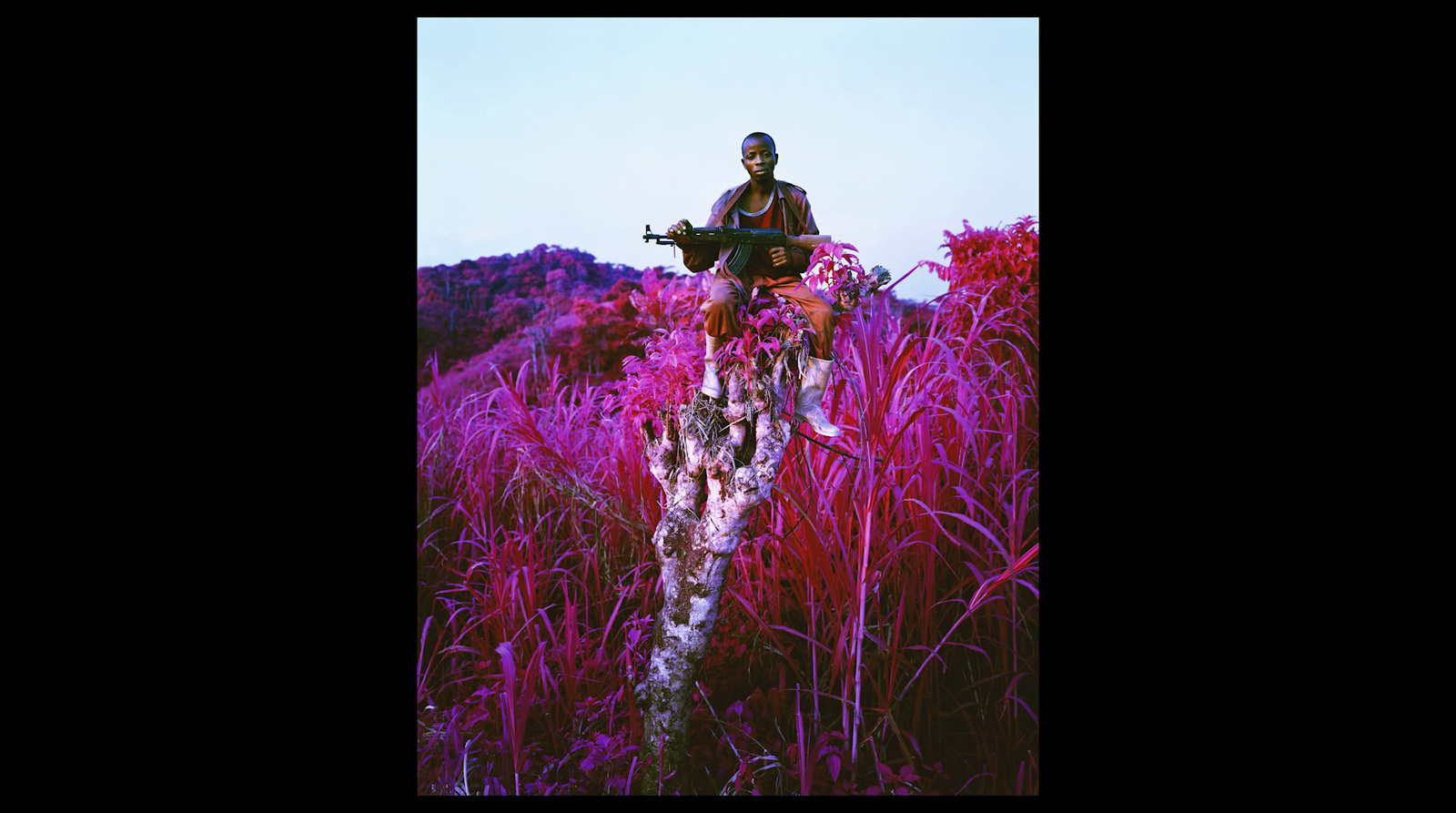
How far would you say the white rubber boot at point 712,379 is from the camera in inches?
92.9

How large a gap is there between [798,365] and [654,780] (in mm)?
1440

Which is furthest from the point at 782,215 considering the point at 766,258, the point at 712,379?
the point at 712,379

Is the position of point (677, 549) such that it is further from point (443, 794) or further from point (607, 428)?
point (443, 794)

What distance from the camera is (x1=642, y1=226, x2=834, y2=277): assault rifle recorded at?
2330 millimetres

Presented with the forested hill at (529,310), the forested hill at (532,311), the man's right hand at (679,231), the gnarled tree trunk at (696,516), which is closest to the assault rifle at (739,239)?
the man's right hand at (679,231)

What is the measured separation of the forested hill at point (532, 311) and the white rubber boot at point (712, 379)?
1.62ft

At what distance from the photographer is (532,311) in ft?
10.2

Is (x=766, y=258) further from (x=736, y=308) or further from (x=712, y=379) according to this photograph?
(x=712, y=379)

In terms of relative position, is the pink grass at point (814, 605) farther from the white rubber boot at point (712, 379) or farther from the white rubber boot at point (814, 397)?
the white rubber boot at point (814, 397)

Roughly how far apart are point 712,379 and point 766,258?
1.39ft

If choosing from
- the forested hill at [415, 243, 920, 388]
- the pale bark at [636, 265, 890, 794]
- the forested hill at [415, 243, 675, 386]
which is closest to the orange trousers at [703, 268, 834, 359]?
the pale bark at [636, 265, 890, 794]

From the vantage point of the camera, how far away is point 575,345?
3242mm

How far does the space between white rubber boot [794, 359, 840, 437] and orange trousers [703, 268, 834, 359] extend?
38mm

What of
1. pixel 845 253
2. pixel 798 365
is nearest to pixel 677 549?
pixel 798 365
